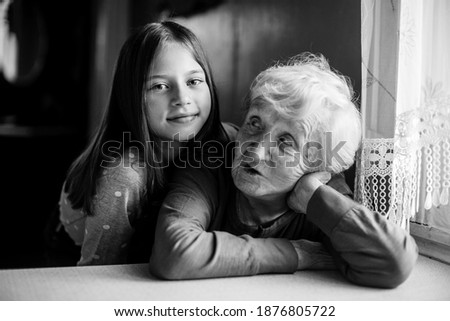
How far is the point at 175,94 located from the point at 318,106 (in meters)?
0.41

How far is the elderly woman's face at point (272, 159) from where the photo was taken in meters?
1.10

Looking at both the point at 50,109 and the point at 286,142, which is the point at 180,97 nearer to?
the point at 286,142

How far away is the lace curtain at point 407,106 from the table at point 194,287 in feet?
0.57

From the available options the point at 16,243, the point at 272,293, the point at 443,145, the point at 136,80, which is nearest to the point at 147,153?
the point at 136,80

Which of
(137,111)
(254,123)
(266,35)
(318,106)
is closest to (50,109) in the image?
(266,35)

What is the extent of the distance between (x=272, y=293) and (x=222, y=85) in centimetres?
129

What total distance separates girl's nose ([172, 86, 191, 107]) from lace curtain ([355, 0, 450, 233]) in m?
0.48

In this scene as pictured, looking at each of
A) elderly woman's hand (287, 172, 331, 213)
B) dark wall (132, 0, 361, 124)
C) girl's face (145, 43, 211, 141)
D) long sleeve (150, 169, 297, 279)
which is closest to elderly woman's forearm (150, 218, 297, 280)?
long sleeve (150, 169, 297, 279)

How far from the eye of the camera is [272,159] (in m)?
1.10

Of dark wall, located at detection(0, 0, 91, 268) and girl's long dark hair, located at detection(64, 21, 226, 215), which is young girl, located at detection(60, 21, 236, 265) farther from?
dark wall, located at detection(0, 0, 91, 268)

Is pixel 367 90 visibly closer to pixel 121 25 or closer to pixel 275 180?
pixel 275 180

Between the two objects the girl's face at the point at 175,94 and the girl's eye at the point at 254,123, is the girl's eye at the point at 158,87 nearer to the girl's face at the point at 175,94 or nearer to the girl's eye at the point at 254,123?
the girl's face at the point at 175,94

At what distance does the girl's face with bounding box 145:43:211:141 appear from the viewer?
4.32 feet
